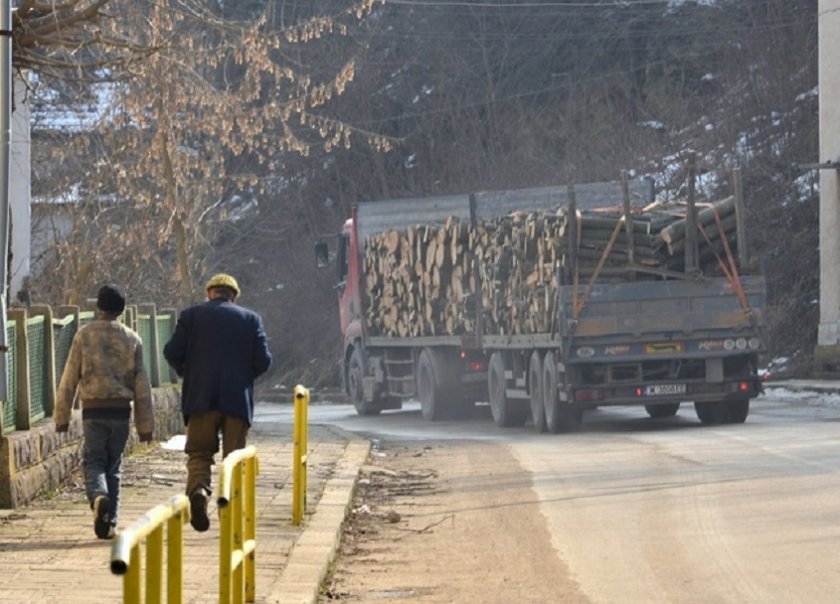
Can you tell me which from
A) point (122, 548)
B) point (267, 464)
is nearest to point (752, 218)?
point (267, 464)

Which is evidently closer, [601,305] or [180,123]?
[601,305]

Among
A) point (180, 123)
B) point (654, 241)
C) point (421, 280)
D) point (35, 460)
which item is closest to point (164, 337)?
point (180, 123)

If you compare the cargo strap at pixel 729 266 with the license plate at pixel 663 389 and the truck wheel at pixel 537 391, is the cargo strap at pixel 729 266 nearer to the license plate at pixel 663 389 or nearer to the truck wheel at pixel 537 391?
the license plate at pixel 663 389

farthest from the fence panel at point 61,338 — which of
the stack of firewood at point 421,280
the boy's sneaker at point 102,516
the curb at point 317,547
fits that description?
the stack of firewood at point 421,280

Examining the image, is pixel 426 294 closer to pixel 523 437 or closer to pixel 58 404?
pixel 523 437

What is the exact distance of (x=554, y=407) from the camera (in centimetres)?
2311

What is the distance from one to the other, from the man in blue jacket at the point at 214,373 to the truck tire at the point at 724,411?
12.2 meters

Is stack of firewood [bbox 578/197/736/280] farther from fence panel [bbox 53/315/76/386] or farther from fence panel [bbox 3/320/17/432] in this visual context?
fence panel [bbox 3/320/17/432]

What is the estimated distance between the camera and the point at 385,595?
9.83 m

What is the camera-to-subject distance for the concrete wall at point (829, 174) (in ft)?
119

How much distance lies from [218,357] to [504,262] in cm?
1442

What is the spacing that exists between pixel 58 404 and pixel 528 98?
147 ft

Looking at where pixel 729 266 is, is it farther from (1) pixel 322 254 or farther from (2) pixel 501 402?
(1) pixel 322 254

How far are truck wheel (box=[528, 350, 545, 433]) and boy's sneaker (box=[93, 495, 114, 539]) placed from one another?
13.0m
